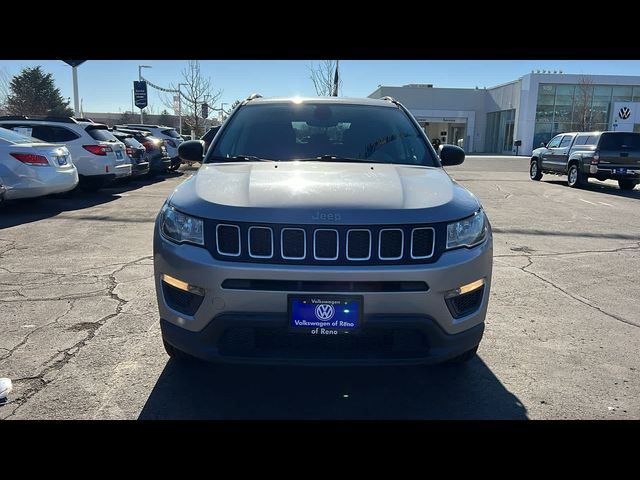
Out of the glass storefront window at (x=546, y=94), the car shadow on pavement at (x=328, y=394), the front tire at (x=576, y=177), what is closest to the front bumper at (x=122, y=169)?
the car shadow on pavement at (x=328, y=394)

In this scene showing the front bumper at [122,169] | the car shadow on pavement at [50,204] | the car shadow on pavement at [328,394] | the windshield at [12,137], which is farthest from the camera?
the front bumper at [122,169]

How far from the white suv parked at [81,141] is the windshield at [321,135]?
27.9ft

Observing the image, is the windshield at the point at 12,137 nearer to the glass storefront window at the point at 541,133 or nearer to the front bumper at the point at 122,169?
the front bumper at the point at 122,169

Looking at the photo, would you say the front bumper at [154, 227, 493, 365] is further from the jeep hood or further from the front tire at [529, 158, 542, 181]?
the front tire at [529, 158, 542, 181]

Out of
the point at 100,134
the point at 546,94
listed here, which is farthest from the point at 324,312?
the point at 546,94

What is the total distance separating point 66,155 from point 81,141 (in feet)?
6.63

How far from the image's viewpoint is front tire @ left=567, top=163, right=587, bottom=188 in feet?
52.6

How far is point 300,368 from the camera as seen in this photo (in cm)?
338

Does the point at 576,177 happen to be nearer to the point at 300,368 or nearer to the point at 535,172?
the point at 535,172

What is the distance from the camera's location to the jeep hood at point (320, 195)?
2.59 meters

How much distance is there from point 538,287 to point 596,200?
9.34 meters

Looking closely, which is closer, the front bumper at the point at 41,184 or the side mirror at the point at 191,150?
the side mirror at the point at 191,150
